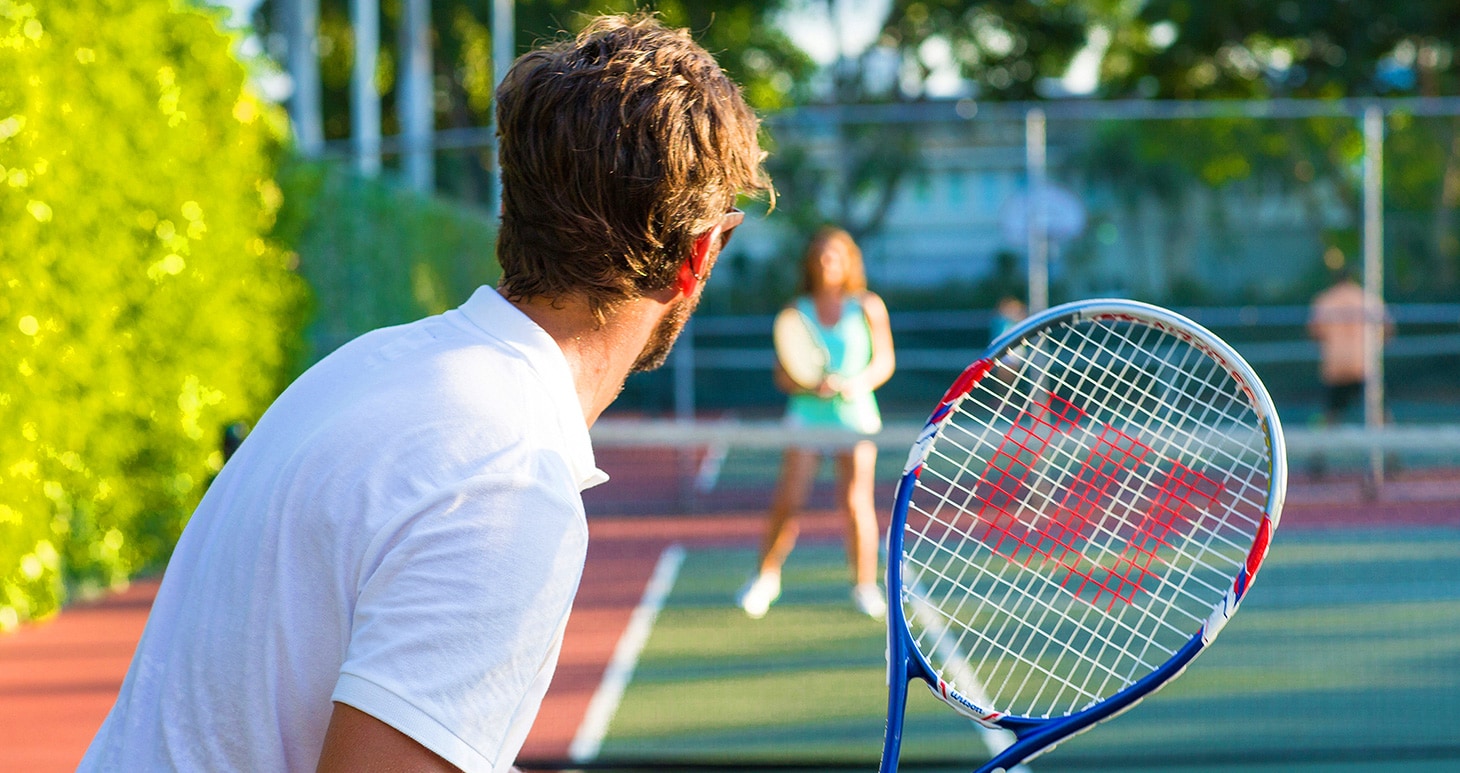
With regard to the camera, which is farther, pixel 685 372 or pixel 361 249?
pixel 685 372

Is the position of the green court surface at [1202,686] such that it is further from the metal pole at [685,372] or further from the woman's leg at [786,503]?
the metal pole at [685,372]

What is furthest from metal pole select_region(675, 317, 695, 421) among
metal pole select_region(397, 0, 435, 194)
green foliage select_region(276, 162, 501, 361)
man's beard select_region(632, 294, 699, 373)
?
man's beard select_region(632, 294, 699, 373)

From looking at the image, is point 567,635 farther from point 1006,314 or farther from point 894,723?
point 1006,314

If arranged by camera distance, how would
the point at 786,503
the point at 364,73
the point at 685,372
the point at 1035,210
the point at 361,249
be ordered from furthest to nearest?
the point at 364,73 < the point at 685,372 < the point at 1035,210 < the point at 361,249 < the point at 786,503

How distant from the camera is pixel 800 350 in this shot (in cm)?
668

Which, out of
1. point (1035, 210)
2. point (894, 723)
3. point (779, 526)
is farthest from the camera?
point (1035, 210)

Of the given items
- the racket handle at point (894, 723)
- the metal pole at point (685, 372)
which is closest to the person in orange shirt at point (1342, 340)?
the metal pole at point (685, 372)

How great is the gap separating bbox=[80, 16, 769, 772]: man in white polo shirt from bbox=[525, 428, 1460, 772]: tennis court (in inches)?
88.3

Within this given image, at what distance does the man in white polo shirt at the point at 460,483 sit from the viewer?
1.09 m

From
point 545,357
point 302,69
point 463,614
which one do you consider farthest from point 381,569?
point 302,69

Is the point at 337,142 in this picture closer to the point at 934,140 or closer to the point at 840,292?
the point at 934,140

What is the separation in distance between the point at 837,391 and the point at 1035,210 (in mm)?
4089

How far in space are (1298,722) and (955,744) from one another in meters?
1.19

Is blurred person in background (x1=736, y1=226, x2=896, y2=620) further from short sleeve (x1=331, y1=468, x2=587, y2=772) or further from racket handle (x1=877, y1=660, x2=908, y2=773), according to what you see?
short sleeve (x1=331, y1=468, x2=587, y2=772)
